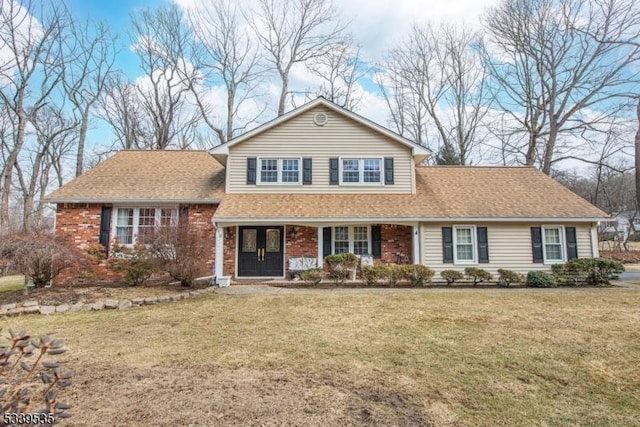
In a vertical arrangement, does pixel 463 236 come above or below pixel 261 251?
above

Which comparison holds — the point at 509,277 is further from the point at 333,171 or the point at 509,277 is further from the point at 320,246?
the point at 333,171

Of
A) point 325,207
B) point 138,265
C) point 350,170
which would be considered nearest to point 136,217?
point 138,265

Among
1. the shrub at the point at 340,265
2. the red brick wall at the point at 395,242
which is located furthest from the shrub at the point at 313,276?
the red brick wall at the point at 395,242

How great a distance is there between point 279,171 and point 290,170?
17.4 inches

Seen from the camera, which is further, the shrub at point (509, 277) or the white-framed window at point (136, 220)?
the white-framed window at point (136, 220)

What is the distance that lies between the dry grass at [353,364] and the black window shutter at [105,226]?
5.28 meters

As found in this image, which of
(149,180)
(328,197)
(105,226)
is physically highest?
(149,180)

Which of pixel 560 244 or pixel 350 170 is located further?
pixel 350 170

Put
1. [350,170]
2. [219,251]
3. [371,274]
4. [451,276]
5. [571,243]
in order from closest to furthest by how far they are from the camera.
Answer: [371,274] < [451,276] < [219,251] < [571,243] < [350,170]

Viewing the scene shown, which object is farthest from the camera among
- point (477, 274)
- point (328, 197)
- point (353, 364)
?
point (328, 197)

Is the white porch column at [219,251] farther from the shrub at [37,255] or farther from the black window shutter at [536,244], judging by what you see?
the black window shutter at [536,244]

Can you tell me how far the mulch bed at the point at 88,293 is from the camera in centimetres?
884

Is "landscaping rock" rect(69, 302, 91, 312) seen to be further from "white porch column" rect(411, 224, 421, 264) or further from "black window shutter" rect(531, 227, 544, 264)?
"black window shutter" rect(531, 227, 544, 264)

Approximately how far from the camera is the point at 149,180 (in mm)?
13867
